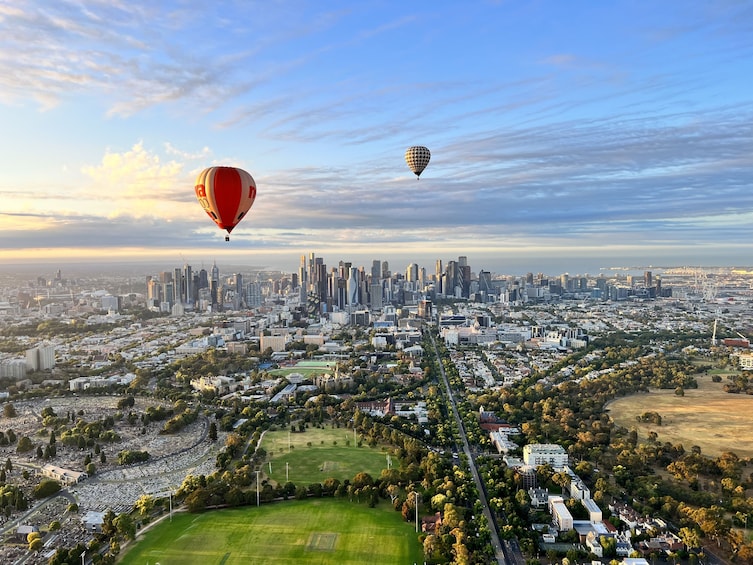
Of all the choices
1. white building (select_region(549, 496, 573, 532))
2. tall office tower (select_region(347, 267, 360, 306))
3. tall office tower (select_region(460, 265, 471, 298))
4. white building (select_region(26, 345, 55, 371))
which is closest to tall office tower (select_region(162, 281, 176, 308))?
tall office tower (select_region(347, 267, 360, 306))

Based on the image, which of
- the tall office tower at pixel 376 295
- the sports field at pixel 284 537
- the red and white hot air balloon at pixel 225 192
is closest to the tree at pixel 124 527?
the sports field at pixel 284 537

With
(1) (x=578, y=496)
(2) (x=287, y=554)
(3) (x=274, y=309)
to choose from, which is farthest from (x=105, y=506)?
(3) (x=274, y=309)

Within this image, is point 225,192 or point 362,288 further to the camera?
point 362,288

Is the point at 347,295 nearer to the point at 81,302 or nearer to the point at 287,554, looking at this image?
the point at 81,302

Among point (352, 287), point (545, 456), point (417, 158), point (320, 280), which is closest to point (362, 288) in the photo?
point (352, 287)

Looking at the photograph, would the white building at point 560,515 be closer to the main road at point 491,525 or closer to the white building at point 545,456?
the main road at point 491,525

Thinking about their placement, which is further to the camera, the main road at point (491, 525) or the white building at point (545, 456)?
the white building at point (545, 456)

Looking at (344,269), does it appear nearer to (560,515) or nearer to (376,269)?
(376,269)
